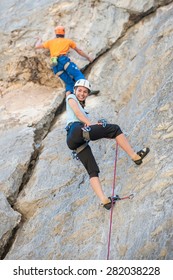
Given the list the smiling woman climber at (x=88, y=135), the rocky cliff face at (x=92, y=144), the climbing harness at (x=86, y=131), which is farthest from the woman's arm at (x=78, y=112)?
the rocky cliff face at (x=92, y=144)

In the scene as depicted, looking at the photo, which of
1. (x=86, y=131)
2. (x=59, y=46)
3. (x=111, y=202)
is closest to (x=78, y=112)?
(x=86, y=131)

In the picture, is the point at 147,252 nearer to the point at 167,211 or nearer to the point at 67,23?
the point at 167,211

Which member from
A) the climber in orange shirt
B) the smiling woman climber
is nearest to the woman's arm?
the smiling woman climber

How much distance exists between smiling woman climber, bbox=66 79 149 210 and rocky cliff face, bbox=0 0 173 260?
0.28 m

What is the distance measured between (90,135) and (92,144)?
205cm

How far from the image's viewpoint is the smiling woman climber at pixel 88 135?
6.89 meters

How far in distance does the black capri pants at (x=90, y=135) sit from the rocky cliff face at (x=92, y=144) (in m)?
0.63

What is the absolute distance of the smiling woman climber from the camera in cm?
689

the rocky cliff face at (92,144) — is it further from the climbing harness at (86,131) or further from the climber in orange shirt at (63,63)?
the climbing harness at (86,131)

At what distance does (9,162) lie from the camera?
9.09 meters

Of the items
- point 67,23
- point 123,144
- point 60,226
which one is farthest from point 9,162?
point 67,23

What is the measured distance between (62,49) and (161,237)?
646 centimetres

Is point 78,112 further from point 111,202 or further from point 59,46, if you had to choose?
point 59,46

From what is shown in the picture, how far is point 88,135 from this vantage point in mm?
6891
